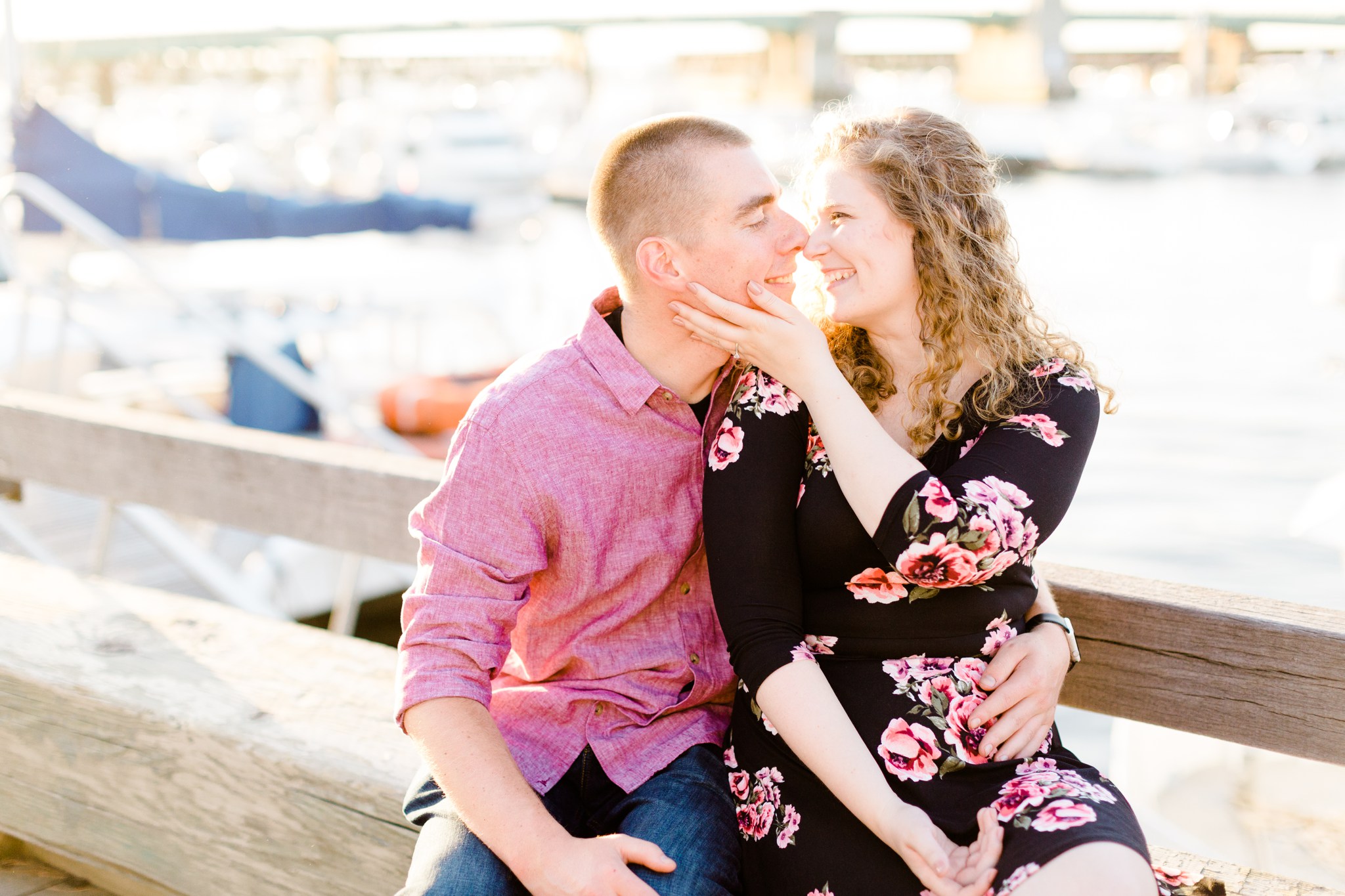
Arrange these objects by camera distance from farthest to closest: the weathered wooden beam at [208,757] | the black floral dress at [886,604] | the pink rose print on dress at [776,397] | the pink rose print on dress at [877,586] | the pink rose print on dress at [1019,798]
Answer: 1. the weathered wooden beam at [208,757]
2. the pink rose print on dress at [776,397]
3. the pink rose print on dress at [877,586]
4. the black floral dress at [886,604]
5. the pink rose print on dress at [1019,798]

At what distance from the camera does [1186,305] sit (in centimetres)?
2388

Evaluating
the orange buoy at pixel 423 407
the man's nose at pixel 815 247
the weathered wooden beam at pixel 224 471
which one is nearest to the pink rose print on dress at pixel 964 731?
the man's nose at pixel 815 247

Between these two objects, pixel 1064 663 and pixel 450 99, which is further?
pixel 450 99

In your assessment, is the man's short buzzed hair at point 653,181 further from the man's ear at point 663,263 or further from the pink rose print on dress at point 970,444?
the pink rose print on dress at point 970,444

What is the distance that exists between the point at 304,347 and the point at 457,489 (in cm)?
795

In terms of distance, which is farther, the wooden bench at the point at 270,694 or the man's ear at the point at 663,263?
the man's ear at the point at 663,263

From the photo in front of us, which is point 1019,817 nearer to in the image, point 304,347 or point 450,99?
point 304,347

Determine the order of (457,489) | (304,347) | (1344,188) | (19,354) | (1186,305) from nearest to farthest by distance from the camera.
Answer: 1. (457,489)
2. (19,354)
3. (304,347)
4. (1186,305)
5. (1344,188)

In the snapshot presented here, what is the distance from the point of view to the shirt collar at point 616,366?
1.91m

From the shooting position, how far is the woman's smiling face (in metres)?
1.97

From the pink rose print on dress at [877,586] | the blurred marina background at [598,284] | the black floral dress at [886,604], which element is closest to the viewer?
the black floral dress at [886,604]

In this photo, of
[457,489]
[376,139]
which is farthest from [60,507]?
[376,139]

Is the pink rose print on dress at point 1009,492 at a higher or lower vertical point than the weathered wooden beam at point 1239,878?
higher

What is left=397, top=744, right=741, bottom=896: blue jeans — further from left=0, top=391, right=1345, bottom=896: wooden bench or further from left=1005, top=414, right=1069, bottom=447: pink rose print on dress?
left=1005, top=414, right=1069, bottom=447: pink rose print on dress
